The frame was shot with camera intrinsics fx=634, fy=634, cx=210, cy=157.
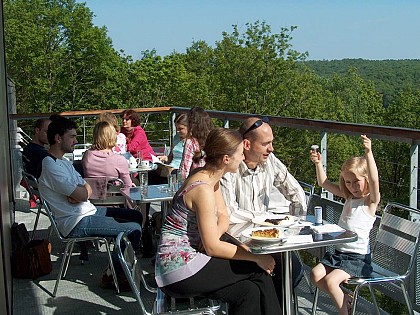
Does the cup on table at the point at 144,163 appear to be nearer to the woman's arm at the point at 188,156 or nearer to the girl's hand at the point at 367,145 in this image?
the woman's arm at the point at 188,156

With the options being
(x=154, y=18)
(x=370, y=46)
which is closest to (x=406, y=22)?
(x=370, y=46)

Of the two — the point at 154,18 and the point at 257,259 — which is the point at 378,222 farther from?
the point at 154,18

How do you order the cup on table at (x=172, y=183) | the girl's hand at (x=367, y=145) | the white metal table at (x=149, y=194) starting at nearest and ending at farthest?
the girl's hand at (x=367, y=145) → the white metal table at (x=149, y=194) → the cup on table at (x=172, y=183)

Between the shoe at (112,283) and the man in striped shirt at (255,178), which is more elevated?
the man in striped shirt at (255,178)

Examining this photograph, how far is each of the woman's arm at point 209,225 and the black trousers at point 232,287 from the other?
0.23 feet

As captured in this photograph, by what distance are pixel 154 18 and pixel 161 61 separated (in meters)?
14.6

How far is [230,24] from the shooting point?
4738cm

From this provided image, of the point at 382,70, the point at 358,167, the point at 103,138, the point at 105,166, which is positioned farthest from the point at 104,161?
the point at 382,70

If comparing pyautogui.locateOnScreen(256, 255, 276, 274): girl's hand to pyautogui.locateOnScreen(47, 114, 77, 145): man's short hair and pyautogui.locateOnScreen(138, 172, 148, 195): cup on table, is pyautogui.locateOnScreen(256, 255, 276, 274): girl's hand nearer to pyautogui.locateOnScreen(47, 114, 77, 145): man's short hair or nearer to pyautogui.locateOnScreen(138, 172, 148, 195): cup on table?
pyautogui.locateOnScreen(138, 172, 148, 195): cup on table

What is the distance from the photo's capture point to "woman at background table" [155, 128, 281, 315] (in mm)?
2672

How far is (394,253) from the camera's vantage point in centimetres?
312

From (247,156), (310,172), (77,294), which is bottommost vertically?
(310,172)

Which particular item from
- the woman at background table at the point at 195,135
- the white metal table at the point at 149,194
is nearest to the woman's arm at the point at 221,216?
the white metal table at the point at 149,194

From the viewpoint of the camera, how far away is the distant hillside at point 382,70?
64.8m
